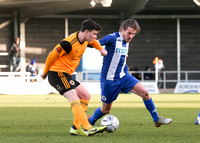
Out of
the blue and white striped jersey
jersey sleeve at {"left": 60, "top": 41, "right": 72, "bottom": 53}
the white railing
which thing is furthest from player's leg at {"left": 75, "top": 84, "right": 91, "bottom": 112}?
the white railing

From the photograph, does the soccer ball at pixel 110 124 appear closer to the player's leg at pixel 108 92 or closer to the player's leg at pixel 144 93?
the player's leg at pixel 108 92

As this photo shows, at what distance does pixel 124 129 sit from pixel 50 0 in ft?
66.4

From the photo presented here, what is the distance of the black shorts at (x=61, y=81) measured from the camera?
702 centimetres

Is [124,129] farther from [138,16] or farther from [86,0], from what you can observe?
[138,16]

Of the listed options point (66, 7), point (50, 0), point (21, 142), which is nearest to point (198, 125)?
point (21, 142)

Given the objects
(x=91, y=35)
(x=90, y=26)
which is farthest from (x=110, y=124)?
(x=90, y=26)

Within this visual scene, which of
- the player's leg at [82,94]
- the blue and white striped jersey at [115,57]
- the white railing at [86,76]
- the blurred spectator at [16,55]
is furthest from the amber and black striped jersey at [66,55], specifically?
the blurred spectator at [16,55]

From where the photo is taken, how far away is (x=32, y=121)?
946cm

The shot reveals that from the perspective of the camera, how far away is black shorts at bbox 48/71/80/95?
7020 mm

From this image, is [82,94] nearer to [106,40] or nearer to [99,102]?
[106,40]

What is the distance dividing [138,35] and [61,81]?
87.2 ft

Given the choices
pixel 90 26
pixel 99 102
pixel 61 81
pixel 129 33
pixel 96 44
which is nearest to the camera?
pixel 90 26

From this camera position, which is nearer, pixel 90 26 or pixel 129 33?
pixel 90 26

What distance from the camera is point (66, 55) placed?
7.15m
